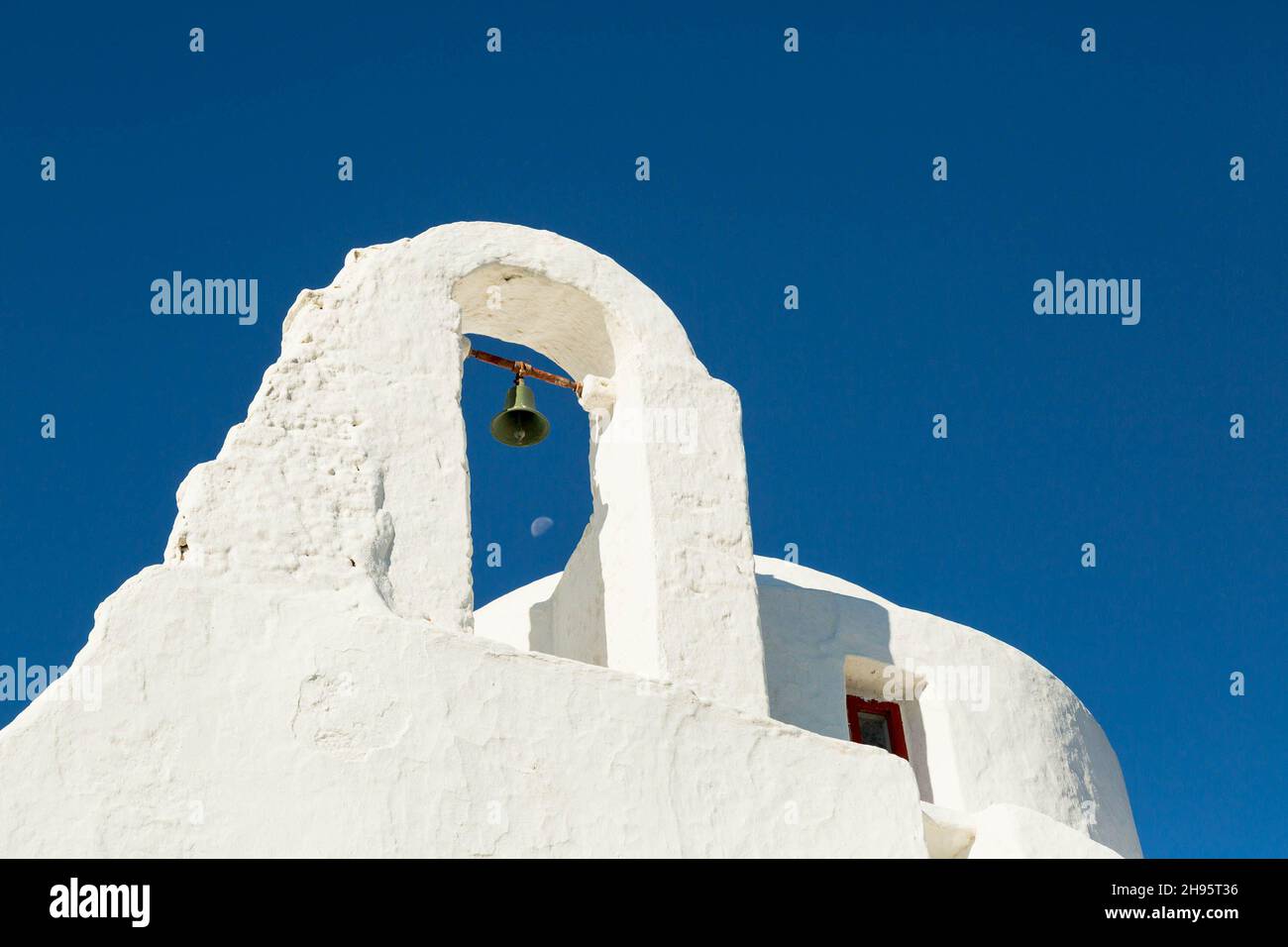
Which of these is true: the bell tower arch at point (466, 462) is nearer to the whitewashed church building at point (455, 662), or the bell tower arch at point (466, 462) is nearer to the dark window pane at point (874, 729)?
the whitewashed church building at point (455, 662)

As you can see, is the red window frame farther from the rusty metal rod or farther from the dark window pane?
the rusty metal rod

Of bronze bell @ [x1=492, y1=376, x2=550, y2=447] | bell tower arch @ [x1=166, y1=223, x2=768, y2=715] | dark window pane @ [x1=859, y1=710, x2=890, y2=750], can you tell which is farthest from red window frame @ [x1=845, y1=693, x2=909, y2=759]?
bronze bell @ [x1=492, y1=376, x2=550, y2=447]

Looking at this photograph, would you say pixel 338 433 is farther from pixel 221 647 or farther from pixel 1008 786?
pixel 1008 786

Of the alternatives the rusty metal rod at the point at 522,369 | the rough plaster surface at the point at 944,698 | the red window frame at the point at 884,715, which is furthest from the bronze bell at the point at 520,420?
the red window frame at the point at 884,715

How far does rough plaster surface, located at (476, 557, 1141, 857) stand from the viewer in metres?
12.2

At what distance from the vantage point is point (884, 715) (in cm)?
1284

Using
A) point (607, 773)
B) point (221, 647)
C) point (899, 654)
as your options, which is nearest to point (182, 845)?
point (221, 647)

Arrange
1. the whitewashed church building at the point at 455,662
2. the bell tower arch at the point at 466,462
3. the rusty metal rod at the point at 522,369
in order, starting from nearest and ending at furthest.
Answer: the whitewashed church building at the point at 455,662, the bell tower arch at the point at 466,462, the rusty metal rod at the point at 522,369

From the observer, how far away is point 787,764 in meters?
8.77

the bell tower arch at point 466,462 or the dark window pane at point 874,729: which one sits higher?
the bell tower arch at point 466,462

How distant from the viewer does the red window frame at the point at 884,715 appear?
41.5ft

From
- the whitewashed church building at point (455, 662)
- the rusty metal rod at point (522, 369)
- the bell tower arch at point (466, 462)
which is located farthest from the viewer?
the rusty metal rod at point (522, 369)

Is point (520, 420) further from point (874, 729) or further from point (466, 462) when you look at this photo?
point (874, 729)

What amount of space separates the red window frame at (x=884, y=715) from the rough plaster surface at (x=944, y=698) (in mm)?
65
